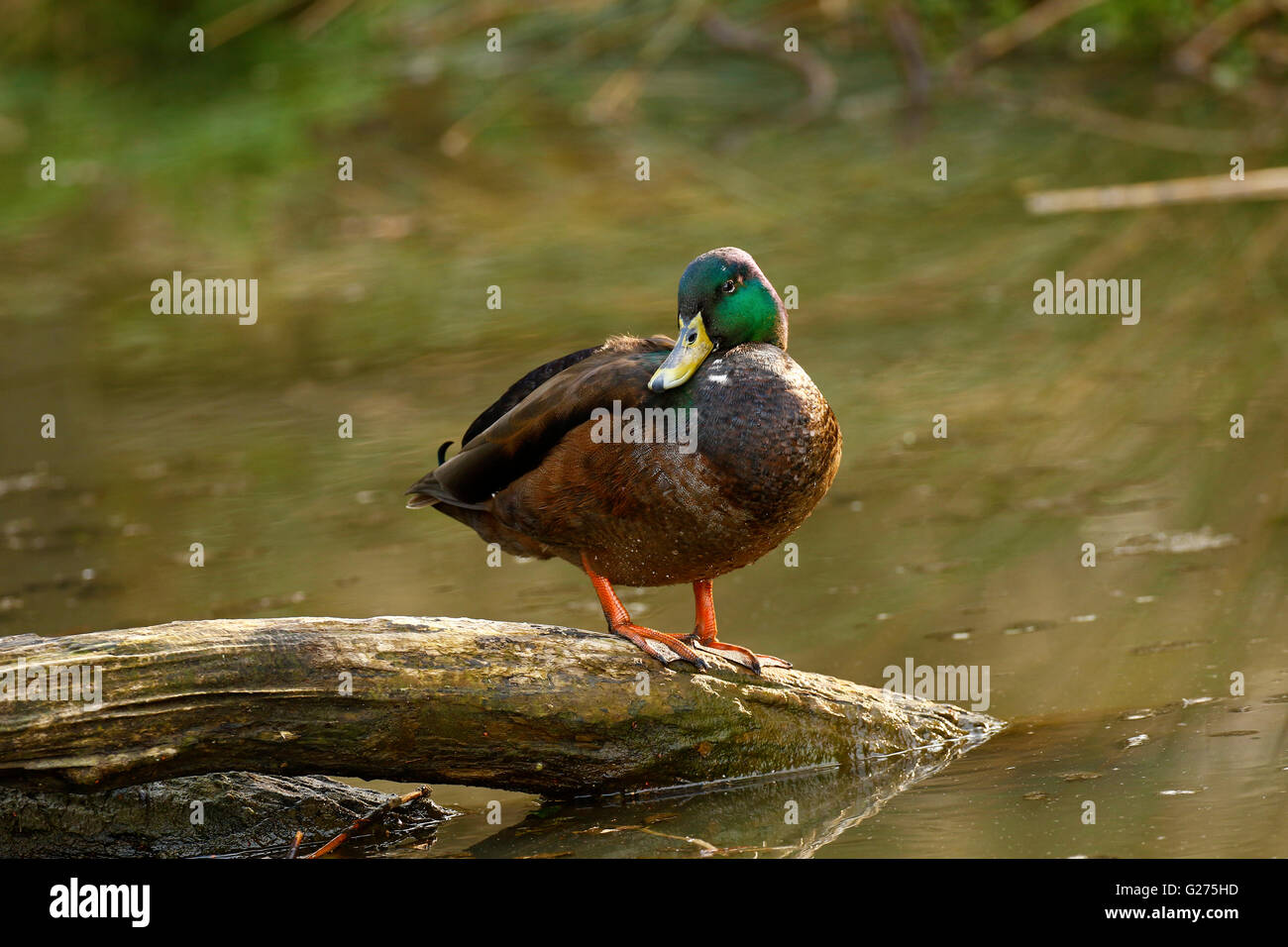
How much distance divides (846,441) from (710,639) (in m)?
2.77

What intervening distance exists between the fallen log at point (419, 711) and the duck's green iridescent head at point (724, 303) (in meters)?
0.86

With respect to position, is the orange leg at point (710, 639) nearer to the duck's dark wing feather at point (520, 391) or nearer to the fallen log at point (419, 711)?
the fallen log at point (419, 711)

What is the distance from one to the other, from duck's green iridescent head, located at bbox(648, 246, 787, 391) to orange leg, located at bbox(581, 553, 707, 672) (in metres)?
0.64

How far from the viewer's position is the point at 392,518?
22.5 ft

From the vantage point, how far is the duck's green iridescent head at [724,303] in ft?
13.8

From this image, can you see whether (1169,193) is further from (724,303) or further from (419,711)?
(419,711)

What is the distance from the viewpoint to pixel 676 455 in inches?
159

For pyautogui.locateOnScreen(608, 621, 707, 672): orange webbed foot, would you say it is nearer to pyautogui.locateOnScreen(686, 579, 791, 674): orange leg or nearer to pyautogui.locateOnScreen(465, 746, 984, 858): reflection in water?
pyautogui.locateOnScreen(686, 579, 791, 674): orange leg

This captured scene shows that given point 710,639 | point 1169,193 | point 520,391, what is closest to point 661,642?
point 710,639

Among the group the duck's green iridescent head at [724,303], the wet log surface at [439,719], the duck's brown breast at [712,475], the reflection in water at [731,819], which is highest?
the duck's green iridescent head at [724,303]

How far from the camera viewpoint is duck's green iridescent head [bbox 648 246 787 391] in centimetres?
420

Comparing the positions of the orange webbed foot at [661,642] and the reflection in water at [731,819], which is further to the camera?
the orange webbed foot at [661,642]

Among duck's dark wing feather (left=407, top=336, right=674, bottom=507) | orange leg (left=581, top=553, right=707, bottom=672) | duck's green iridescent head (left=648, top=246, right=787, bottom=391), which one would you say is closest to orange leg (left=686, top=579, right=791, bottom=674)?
orange leg (left=581, top=553, right=707, bottom=672)

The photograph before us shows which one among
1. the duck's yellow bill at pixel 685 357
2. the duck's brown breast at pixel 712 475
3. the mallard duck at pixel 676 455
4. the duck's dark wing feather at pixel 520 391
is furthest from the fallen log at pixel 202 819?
the duck's yellow bill at pixel 685 357
